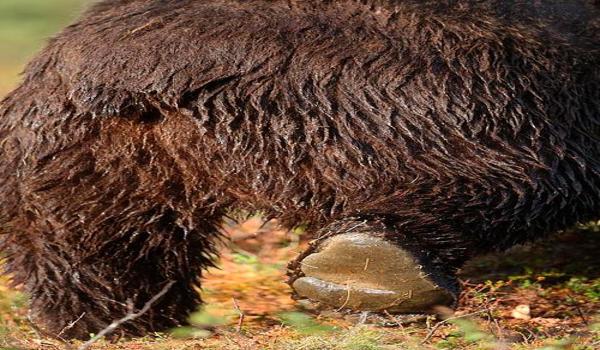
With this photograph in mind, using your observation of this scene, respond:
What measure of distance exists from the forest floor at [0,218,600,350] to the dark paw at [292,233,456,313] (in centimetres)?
6

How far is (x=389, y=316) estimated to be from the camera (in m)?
3.98

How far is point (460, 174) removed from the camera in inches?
158

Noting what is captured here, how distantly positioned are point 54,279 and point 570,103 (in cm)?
200

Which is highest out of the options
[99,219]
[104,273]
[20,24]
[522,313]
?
[20,24]

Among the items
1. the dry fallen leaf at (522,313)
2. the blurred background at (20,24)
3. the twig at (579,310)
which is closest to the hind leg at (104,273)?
the dry fallen leaf at (522,313)

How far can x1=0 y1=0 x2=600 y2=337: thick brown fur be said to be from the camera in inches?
157

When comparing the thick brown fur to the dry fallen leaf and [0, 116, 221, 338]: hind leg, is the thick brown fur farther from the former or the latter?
the dry fallen leaf

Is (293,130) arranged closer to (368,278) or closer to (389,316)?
(368,278)

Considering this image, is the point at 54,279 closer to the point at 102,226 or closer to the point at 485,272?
the point at 102,226

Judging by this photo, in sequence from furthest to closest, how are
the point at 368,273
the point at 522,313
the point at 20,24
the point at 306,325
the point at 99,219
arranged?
the point at 20,24, the point at 522,313, the point at 99,219, the point at 368,273, the point at 306,325

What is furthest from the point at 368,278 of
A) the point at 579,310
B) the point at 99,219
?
the point at 99,219

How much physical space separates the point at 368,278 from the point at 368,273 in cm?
2

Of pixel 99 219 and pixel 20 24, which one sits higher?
pixel 20 24

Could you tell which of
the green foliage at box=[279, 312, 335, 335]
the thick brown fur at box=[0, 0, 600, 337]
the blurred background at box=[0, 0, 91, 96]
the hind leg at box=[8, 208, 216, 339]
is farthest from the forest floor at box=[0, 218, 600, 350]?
the blurred background at box=[0, 0, 91, 96]
